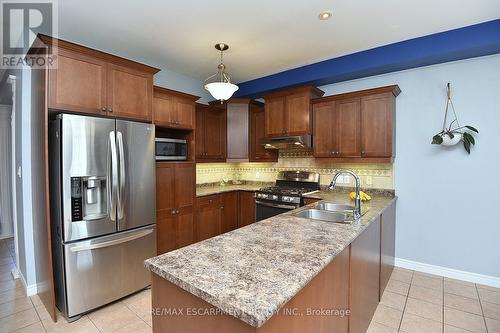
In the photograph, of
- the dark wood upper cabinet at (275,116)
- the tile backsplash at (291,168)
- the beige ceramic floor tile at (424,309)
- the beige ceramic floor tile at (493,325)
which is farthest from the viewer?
the dark wood upper cabinet at (275,116)

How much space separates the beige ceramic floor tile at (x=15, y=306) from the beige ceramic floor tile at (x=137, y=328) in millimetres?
1082

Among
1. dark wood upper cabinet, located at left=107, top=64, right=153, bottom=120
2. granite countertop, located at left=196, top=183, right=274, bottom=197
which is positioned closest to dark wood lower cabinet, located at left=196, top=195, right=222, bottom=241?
granite countertop, located at left=196, top=183, right=274, bottom=197

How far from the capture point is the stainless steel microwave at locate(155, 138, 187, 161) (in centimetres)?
315

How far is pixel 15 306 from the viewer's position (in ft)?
7.78

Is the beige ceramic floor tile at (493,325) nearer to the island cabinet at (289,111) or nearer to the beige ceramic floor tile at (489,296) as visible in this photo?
the beige ceramic floor tile at (489,296)

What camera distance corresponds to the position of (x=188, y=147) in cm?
359

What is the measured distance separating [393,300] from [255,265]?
218 cm

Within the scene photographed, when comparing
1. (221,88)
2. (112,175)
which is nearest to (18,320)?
(112,175)

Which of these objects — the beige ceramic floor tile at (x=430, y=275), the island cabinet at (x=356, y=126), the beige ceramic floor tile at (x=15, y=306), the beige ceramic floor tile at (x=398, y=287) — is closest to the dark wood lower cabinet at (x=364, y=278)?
the beige ceramic floor tile at (x=398, y=287)

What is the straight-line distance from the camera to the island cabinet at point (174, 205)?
3.07 m

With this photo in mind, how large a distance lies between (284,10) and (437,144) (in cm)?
231

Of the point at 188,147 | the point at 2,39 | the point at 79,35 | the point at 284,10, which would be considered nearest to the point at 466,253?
the point at 284,10

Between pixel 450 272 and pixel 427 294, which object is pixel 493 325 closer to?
pixel 427 294

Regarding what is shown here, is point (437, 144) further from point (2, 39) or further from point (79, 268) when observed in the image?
point (2, 39)
